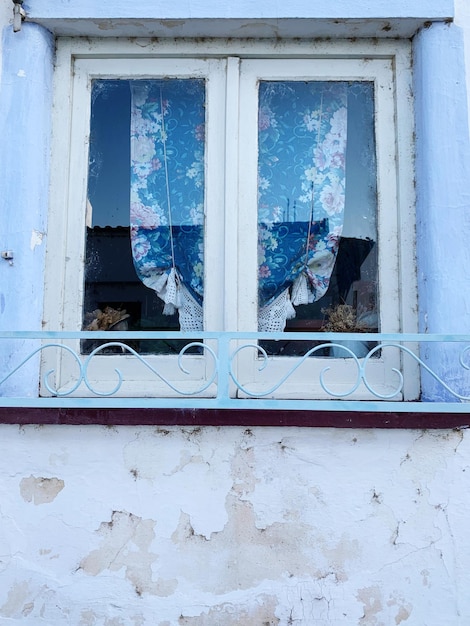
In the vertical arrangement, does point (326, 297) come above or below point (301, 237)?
below

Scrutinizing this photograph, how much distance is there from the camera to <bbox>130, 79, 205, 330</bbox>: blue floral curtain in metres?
2.47

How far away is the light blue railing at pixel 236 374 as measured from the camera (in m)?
2.03

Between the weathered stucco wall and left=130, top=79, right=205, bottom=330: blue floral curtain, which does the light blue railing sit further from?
left=130, top=79, right=205, bottom=330: blue floral curtain

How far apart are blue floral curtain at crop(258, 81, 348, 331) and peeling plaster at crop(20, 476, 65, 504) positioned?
1029 millimetres

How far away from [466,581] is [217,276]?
1.51 m

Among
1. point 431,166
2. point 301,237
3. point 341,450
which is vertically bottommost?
point 341,450

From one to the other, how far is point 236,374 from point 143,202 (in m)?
0.87

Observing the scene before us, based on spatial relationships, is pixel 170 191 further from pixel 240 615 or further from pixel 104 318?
pixel 240 615

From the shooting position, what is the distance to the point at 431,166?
230cm

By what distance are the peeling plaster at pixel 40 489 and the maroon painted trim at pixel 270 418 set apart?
0.28 m

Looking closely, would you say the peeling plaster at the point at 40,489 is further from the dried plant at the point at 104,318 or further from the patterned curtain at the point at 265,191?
the patterned curtain at the point at 265,191

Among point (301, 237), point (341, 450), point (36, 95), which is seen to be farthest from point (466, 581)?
point (36, 95)
